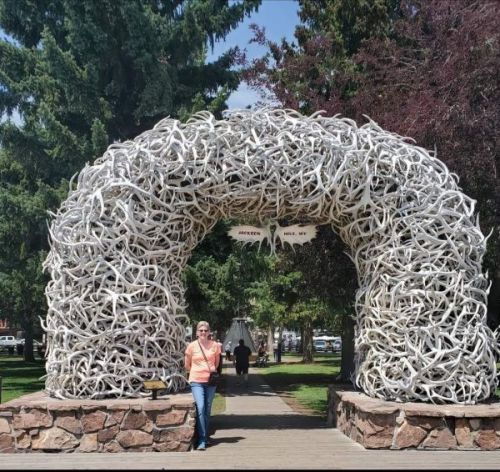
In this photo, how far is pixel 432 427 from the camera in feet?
26.2

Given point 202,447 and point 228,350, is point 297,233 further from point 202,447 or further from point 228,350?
point 228,350

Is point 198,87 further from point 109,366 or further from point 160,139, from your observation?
point 109,366

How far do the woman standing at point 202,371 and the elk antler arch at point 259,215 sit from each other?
36cm

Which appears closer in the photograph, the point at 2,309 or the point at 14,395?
the point at 14,395

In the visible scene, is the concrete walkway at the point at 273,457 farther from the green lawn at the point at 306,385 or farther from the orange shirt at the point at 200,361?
the green lawn at the point at 306,385

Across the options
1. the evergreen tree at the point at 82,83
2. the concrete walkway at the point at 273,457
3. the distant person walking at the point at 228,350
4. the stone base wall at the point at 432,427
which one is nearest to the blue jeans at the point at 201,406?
the concrete walkway at the point at 273,457

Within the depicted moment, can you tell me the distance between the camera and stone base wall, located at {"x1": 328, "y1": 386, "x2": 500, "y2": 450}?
795 cm

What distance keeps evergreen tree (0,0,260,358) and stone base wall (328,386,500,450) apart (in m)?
11.7

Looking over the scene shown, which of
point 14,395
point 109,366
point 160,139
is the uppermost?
point 160,139

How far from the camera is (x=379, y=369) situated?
8602 millimetres

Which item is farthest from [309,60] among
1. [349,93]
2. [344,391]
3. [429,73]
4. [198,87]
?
[344,391]

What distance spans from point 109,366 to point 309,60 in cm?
926

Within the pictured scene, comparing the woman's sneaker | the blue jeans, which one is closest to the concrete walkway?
the woman's sneaker

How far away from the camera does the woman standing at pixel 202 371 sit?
27.5ft
